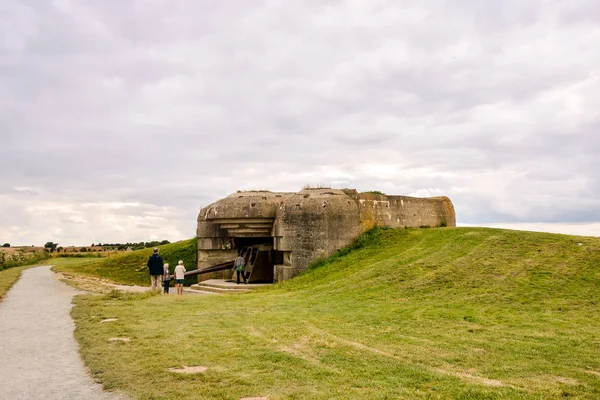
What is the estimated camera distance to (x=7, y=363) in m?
7.17

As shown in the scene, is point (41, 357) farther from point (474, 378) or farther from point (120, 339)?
point (474, 378)

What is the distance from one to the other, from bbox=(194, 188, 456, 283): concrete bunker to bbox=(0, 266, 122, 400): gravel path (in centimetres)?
696

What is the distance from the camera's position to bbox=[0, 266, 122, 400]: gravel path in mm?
5686

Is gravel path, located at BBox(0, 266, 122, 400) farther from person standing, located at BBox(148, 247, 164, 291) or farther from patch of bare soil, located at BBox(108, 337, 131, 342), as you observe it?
person standing, located at BBox(148, 247, 164, 291)

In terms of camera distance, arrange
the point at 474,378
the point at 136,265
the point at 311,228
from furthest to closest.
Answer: the point at 136,265 < the point at 311,228 < the point at 474,378

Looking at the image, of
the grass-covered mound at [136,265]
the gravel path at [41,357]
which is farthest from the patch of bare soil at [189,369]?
the grass-covered mound at [136,265]

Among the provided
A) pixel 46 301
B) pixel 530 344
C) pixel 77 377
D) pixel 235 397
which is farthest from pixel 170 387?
pixel 46 301

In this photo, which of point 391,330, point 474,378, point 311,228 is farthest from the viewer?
point 311,228

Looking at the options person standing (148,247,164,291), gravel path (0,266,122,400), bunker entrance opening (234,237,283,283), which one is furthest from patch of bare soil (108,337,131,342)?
bunker entrance opening (234,237,283,283)

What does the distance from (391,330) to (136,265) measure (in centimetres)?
2251

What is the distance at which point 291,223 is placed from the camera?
17719 millimetres

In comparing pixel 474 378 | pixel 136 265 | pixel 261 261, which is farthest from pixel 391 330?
pixel 136 265

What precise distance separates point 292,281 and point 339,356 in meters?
9.74

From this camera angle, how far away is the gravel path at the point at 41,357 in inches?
Answer: 224
